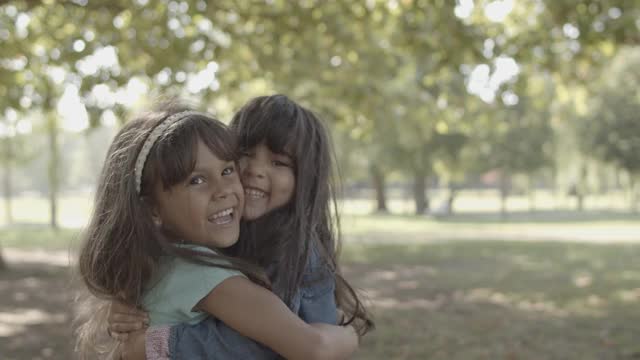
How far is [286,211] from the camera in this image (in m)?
2.50

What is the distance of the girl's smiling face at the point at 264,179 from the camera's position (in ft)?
7.95

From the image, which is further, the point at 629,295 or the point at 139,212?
the point at 629,295

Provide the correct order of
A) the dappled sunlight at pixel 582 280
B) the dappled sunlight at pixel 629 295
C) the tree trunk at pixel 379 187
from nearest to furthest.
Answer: the dappled sunlight at pixel 629 295
the dappled sunlight at pixel 582 280
the tree trunk at pixel 379 187

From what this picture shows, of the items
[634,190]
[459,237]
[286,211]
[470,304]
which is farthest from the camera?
[634,190]

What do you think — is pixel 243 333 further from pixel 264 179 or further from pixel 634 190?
pixel 634 190

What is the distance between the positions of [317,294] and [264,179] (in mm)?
406

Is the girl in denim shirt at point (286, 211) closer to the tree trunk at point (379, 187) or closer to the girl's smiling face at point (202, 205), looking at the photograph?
the girl's smiling face at point (202, 205)

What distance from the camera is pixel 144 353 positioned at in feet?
7.41

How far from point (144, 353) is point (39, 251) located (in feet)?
63.9

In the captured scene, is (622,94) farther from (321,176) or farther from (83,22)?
(321,176)

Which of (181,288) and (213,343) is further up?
(181,288)

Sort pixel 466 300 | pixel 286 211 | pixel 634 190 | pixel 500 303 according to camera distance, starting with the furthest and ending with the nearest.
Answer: pixel 634 190 < pixel 466 300 < pixel 500 303 < pixel 286 211

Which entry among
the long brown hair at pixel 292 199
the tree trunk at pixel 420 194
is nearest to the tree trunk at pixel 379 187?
the tree trunk at pixel 420 194

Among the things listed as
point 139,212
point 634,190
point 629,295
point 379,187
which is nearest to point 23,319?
point 139,212
